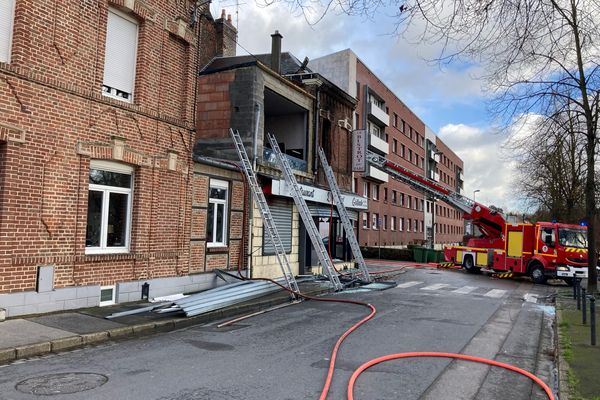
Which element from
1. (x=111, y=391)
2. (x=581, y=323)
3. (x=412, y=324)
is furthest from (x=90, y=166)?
(x=581, y=323)

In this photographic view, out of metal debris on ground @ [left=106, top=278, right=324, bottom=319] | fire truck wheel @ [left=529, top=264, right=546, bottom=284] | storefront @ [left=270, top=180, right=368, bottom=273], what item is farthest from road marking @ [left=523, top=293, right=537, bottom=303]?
metal debris on ground @ [left=106, top=278, right=324, bottom=319]

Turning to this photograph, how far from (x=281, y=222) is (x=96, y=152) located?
813cm

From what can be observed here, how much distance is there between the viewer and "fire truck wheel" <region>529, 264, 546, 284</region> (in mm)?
20938

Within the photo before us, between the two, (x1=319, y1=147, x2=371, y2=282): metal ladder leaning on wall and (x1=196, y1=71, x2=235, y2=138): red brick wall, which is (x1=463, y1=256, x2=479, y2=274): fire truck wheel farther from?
(x1=196, y1=71, x2=235, y2=138): red brick wall

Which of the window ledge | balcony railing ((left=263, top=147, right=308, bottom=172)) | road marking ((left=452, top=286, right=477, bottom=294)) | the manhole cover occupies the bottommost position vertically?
the manhole cover

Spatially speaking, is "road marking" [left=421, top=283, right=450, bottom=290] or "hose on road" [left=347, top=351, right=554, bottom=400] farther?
"road marking" [left=421, top=283, right=450, bottom=290]

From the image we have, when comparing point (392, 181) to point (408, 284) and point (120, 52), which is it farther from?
point (120, 52)

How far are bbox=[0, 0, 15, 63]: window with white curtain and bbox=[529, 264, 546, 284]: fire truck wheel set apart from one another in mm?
20555

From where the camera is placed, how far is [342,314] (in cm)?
1088

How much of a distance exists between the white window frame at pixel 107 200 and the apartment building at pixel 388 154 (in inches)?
748

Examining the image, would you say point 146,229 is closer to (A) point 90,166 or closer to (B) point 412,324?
(A) point 90,166

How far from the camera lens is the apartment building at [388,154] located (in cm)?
3981

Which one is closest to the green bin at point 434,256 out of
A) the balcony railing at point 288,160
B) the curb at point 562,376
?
the balcony railing at point 288,160

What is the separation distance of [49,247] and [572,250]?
19.7 m
